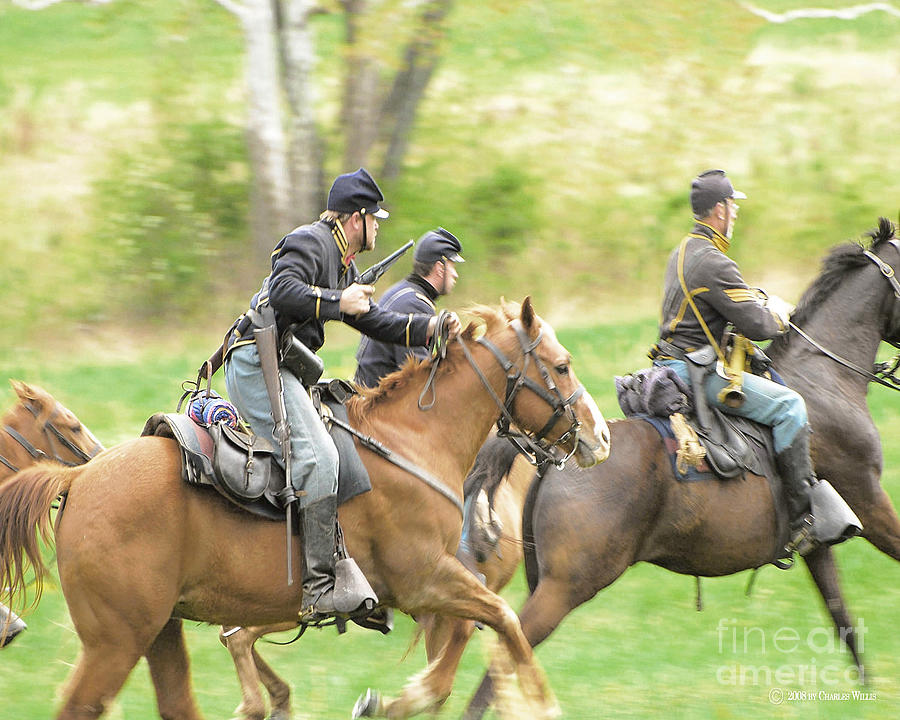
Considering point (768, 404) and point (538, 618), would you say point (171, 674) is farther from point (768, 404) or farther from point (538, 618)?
point (768, 404)

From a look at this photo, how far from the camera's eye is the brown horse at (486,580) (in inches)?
285

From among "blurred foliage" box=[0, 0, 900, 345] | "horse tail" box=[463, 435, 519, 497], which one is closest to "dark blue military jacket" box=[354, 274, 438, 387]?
"horse tail" box=[463, 435, 519, 497]

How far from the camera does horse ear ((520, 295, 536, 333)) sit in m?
6.11

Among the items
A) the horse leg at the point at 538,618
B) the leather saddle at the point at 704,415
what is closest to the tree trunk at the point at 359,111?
the leather saddle at the point at 704,415

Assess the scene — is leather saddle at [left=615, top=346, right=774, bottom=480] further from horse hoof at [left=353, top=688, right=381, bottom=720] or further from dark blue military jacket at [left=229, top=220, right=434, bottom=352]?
horse hoof at [left=353, top=688, right=381, bottom=720]

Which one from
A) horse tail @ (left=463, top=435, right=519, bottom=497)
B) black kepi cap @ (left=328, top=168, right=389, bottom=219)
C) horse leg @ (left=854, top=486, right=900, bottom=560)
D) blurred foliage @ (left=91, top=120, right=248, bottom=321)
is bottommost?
blurred foliage @ (left=91, top=120, right=248, bottom=321)

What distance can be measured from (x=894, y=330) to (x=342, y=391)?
3986mm

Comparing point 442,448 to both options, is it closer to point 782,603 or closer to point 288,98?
point 782,603

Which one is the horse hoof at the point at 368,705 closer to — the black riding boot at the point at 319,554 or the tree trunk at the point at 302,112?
the black riding boot at the point at 319,554

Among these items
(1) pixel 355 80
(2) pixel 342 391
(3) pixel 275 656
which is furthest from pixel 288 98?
(2) pixel 342 391

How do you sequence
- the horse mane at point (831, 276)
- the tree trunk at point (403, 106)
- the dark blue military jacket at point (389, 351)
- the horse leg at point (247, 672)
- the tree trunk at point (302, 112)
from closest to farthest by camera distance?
1. the horse leg at point (247, 672)
2. the dark blue military jacket at point (389, 351)
3. the horse mane at point (831, 276)
4. the tree trunk at point (302, 112)
5. the tree trunk at point (403, 106)

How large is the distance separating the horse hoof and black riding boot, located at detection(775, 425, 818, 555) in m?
2.68

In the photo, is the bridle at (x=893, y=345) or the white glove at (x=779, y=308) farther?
the bridle at (x=893, y=345)

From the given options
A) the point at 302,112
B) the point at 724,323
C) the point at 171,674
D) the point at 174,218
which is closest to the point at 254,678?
the point at 171,674
